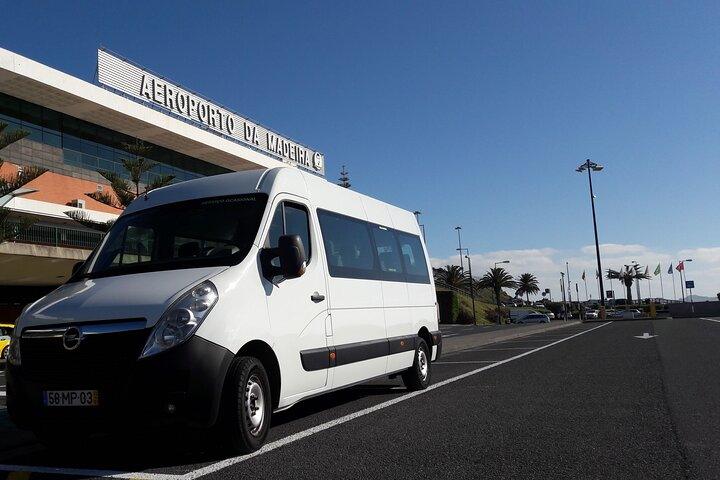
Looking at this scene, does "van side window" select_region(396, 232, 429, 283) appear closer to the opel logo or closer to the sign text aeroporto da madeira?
the opel logo

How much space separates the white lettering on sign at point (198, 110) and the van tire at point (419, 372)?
28693 mm

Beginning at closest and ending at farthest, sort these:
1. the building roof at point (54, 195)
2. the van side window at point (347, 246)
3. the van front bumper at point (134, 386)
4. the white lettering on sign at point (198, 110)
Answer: the van front bumper at point (134, 386), the van side window at point (347, 246), the building roof at point (54, 195), the white lettering on sign at point (198, 110)

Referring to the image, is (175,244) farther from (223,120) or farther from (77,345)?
(223,120)

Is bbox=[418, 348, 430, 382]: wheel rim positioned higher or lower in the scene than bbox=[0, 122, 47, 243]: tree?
lower

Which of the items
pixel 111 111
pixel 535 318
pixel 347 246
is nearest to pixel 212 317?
pixel 347 246

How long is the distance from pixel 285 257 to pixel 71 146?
100 feet

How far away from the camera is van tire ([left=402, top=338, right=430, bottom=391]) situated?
851 cm

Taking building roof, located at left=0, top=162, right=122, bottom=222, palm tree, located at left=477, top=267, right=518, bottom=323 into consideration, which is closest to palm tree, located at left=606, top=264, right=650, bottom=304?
palm tree, located at left=477, top=267, right=518, bottom=323

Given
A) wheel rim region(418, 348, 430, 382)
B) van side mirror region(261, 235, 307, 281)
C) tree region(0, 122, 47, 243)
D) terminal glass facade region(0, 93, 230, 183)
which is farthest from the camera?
terminal glass facade region(0, 93, 230, 183)

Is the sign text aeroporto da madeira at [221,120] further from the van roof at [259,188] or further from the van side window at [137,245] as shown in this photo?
the van side window at [137,245]

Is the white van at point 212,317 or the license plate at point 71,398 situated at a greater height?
the white van at point 212,317

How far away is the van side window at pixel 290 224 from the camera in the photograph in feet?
18.4

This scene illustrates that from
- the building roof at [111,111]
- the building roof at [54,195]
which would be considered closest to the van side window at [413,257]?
the building roof at [54,195]

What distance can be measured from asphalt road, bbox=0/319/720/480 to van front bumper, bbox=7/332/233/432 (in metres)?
0.42
